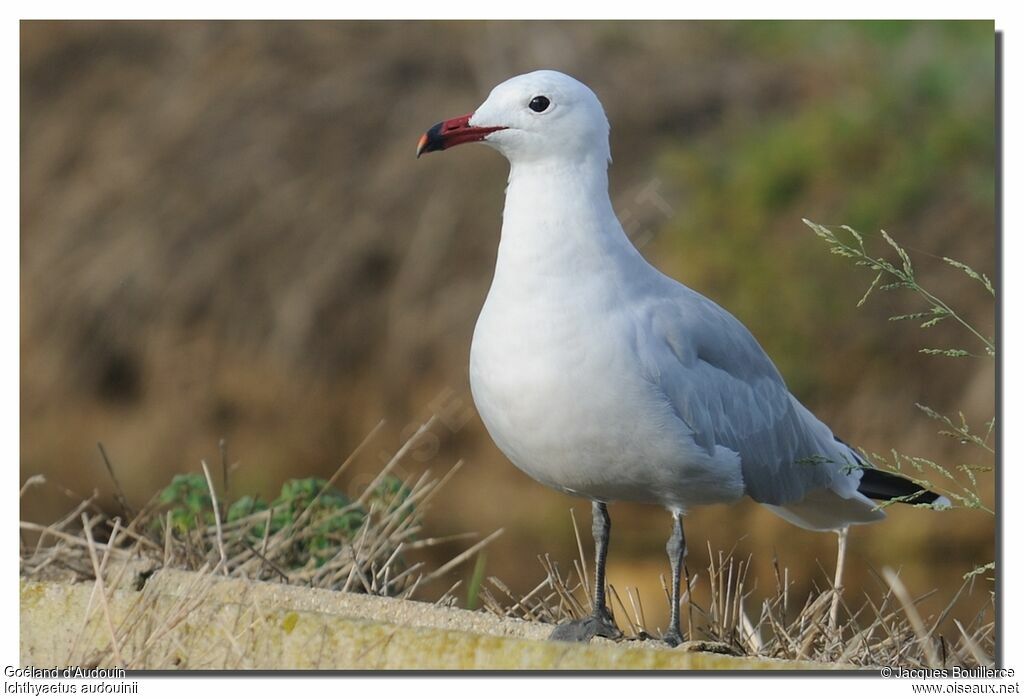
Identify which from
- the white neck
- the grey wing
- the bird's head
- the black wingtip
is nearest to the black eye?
the bird's head

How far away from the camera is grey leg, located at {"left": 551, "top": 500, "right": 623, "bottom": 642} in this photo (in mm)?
3619

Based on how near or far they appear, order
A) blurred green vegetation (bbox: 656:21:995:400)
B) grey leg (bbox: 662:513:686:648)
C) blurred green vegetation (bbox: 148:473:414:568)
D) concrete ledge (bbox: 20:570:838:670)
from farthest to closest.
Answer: blurred green vegetation (bbox: 656:21:995:400) → blurred green vegetation (bbox: 148:473:414:568) → grey leg (bbox: 662:513:686:648) → concrete ledge (bbox: 20:570:838:670)

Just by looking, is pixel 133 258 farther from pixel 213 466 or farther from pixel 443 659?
pixel 443 659

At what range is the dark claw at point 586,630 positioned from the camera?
3600mm

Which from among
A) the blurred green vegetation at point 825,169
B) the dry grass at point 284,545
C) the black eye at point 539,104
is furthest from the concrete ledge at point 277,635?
the blurred green vegetation at point 825,169

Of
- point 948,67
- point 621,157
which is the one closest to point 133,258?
point 621,157

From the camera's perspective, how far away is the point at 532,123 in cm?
363

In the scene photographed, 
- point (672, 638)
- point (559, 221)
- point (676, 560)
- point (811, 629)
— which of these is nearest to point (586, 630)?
point (672, 638)

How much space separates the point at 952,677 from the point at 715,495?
73 cm

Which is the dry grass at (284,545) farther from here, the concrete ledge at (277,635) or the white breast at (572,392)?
the white breast at (572,392)

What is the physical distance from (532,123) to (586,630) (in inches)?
47.4

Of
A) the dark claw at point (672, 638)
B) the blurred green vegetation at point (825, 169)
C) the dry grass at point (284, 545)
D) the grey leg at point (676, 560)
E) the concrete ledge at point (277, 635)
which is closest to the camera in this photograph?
the concrete ledge at point (277, 635)

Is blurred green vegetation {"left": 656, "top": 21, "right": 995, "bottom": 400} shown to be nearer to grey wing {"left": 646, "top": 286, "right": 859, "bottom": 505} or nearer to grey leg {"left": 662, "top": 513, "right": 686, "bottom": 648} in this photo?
grey wing {"left": 646, "top": 286, "right": 859, "bottom": 505}

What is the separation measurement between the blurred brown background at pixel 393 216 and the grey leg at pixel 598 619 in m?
3.58
